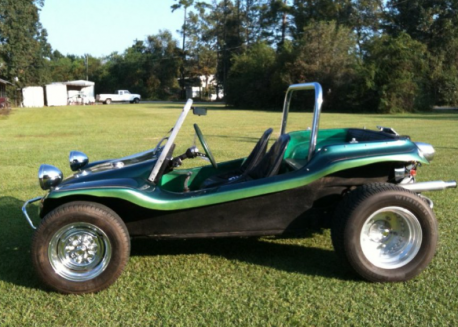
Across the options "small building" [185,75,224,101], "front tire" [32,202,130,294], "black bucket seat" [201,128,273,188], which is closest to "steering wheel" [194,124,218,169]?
"black bucket seat" [201,128,273,188]

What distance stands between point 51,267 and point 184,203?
103 centimetres

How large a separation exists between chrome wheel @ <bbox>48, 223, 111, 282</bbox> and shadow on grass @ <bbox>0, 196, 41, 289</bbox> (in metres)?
0.31

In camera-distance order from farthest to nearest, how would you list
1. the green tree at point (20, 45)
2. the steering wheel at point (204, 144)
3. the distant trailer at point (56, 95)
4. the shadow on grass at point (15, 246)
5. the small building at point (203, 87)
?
the small building at point (203, 87)
the distant trailer at point (56, 95)
the green tree at point (20, 45)
the steering wheel at point (204, 144)
the shadow on grass at point (15, 246)

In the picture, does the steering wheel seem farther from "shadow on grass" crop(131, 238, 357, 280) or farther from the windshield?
"shadow on grass" crop(131, 238, 357, 280)

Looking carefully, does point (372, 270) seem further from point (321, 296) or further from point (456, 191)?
point (456, 191)

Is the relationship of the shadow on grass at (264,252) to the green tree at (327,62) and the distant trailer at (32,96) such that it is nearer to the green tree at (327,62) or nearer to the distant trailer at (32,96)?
the green tree at (327,62)

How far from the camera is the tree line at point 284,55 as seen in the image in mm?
32375

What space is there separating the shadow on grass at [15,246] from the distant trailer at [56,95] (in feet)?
173

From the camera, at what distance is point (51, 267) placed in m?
3.28

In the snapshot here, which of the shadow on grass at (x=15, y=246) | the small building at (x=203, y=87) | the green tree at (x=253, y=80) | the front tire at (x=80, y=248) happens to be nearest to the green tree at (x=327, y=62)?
the green tree at (x=253, y=80)

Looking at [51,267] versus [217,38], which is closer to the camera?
[51,267]

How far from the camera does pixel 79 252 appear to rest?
3.36 meters

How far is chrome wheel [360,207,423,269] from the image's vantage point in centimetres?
343

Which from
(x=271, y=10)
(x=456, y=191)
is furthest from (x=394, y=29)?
(x=456, y=191)
